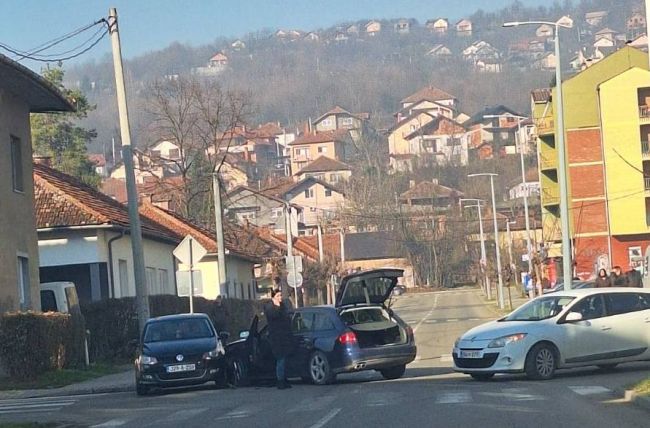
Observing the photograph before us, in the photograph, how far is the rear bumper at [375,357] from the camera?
20953 millimetres

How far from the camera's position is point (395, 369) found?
22359 millimetres

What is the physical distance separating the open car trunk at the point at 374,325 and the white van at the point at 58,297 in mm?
10653

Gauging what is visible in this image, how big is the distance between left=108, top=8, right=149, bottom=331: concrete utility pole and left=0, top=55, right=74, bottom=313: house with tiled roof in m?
1.80

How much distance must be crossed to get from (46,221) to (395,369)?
17664 mm

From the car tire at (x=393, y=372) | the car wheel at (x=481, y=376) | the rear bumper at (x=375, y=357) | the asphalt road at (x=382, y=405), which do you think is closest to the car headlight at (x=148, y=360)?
the asphalt road at (x=382, y=405)

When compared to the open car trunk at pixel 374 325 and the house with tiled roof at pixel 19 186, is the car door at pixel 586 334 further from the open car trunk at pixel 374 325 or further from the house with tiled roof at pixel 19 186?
the house with tiled roof at pixel 19 186

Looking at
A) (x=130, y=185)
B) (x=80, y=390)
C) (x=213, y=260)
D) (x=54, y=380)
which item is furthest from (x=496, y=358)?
(x=213, y=260)

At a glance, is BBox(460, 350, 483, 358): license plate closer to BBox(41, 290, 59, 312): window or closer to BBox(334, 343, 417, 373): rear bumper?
BBox(334, 343, 417, 373): rear bumper

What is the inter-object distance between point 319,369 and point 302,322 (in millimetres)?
1064

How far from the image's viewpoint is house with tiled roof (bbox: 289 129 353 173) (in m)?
190

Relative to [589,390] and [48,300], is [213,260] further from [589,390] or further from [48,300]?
[589,390]

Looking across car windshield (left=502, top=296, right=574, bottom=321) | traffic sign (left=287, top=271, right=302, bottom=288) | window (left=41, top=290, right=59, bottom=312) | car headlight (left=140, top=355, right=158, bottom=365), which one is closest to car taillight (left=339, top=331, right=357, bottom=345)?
car windshield (left=502, top=296, right=574, bottom=321)

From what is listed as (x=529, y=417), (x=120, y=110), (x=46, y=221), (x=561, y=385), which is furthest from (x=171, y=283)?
(x=529, y=417)

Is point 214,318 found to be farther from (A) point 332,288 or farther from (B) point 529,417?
(A) point 332,288
